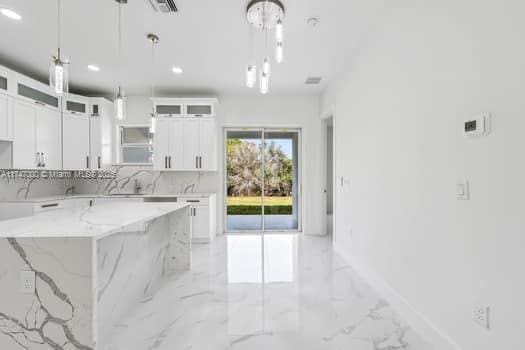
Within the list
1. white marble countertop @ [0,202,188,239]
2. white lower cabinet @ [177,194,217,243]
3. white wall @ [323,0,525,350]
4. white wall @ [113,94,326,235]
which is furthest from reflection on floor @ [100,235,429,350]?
white wall @ [113,94,326,235]

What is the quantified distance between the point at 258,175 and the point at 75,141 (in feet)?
10.8

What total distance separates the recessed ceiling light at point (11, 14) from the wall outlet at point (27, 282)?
102 inches

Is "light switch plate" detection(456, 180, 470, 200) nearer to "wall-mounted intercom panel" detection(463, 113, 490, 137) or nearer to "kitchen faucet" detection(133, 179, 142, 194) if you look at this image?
"wall-mounted intercom panel" detection(463, 113, 490, 137)

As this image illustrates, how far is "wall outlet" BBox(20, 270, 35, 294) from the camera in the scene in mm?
1492

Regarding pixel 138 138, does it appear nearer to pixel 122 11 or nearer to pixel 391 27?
pixel 122 11

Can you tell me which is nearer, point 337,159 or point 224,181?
point 337,159

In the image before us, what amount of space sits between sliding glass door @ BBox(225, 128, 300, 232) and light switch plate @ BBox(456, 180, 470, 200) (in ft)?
12.2

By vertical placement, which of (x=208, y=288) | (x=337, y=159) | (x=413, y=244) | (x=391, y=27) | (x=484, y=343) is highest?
(x=391, y=27)

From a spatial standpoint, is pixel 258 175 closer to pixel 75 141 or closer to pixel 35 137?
pixel 75 141

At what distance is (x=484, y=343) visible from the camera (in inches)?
56.6

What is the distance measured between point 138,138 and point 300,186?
336 centimetres

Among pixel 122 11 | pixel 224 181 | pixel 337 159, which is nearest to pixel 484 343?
pixel 337 159

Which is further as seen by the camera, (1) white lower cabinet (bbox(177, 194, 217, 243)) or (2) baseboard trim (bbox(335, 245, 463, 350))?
(1) white lower cabinet (bbox(177, 194, 217, 243))

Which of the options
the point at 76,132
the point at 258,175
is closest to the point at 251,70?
the point at 258,175
